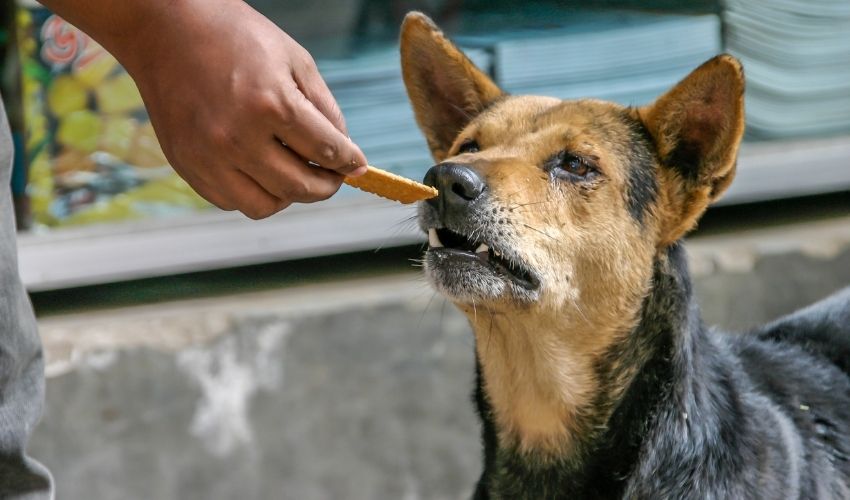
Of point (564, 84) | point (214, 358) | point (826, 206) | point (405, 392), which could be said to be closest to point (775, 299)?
point (826, 206)

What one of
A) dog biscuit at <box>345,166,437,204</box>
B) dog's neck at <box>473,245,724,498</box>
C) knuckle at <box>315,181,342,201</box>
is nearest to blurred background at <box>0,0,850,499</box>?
dog's neck at <box>473,245,724,498</box>

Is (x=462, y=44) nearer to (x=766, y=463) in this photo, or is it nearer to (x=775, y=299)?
(x=775, y=299)

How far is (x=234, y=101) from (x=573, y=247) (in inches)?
54.1

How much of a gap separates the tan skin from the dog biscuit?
0.25 m

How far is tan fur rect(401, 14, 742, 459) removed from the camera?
2.86m

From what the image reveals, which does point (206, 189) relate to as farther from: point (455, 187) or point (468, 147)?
point (468, 147)

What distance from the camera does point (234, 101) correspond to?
1.74 m

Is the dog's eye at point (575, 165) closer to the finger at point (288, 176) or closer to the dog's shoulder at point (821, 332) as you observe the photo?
the dog's shoulder at point (821, 332)

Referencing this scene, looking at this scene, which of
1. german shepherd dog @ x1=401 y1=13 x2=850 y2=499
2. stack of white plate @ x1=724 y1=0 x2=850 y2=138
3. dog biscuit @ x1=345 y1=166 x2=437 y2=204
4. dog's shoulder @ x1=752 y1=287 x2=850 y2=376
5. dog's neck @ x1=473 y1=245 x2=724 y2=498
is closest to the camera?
dog biscuit @ x1=345 y1=166 x2=437 y2=204

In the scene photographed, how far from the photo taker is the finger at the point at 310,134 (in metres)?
1.75

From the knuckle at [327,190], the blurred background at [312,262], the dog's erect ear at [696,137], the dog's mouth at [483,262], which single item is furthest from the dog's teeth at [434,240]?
the blurred background at [312,262]

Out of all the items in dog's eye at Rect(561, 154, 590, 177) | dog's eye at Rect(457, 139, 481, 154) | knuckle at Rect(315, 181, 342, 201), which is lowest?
dog's eye at Rect(457, 139, 481, 154)

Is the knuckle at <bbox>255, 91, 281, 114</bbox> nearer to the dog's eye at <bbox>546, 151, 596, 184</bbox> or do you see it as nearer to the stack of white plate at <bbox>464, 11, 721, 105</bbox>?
the dog's eye at <bbox>546, 151, 596, 184</bbox>

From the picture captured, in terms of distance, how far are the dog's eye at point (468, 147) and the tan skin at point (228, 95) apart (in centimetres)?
136
